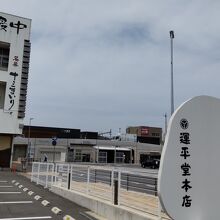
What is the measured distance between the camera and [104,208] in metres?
10.3

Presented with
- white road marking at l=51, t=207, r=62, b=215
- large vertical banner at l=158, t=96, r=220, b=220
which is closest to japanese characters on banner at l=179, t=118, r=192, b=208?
large vertical banner at l=158, t=96, r=220, b=220

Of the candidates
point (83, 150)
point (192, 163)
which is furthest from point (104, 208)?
point (83, 150)

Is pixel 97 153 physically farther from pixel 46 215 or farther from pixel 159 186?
pixel 159 186

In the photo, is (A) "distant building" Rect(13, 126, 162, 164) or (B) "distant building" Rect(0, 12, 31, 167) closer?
(B) "distant building" Rect(0, 12, 31, 167)

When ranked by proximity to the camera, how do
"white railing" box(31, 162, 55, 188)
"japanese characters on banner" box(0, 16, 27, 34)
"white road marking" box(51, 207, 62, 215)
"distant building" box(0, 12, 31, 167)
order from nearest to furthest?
"white road marking" box(51, 207, 62, 215) → "white railing" box(31, 162, 55, 188) → "distant building" box(0, 12, 31, 167) → "japanese characters on banner" box(0, 16, 27, 34)

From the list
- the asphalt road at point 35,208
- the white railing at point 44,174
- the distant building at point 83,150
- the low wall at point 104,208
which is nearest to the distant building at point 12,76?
the white railing at point 44,174

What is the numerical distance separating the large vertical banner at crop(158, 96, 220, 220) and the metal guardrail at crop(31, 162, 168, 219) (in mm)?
2382

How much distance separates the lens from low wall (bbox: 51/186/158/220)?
8.30 metres

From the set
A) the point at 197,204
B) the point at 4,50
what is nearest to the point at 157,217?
the point at 197,204

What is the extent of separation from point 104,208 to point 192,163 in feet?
18.0

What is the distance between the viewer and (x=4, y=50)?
132 ft

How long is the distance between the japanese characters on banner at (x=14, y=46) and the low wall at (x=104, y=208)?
24089 mm

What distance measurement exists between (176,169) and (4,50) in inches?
1496

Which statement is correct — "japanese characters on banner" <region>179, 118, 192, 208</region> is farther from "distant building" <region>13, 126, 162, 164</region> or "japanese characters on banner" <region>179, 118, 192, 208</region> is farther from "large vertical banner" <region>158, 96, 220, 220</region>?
"distant building" <region>13, 126, 162, 164</region>
